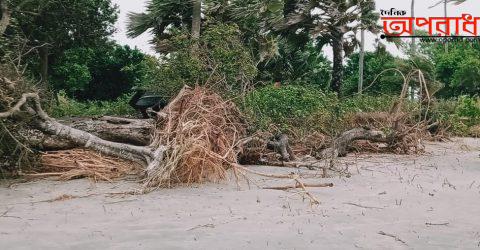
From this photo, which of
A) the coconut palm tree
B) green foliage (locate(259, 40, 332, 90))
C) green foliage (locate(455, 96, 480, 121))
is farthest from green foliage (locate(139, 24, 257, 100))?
green foliage (locate(455, 96, 480, 121))

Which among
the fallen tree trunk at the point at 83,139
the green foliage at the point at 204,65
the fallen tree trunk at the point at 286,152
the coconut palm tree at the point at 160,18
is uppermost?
the coconut palm tree at the point at 160,18

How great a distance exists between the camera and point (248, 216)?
13.8 feet

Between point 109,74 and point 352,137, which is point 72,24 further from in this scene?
point 352,137

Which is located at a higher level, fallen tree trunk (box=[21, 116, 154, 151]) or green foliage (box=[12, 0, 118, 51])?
green foliage (box=[12, 0, 118, 51])

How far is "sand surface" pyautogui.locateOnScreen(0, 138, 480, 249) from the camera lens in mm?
3400

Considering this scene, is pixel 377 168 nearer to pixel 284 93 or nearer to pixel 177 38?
pixel 284 93

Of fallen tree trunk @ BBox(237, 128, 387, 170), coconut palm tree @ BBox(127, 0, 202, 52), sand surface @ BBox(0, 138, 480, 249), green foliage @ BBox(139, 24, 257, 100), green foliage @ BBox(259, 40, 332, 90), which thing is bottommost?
sand surface @ BBox(0, 138, 480, 249)

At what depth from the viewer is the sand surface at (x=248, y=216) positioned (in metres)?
3.40

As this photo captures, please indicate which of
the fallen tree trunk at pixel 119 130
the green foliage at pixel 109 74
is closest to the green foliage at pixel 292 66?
the green foliage at pixel 109 74

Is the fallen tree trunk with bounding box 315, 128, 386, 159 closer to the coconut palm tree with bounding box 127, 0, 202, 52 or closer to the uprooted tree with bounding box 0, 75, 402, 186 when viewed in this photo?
the uprooted tree with bounding box 0, 75, 402, 186

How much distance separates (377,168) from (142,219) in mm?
4252

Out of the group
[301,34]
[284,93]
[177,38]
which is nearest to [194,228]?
[284,93]

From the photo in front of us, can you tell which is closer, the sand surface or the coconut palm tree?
the sand surface

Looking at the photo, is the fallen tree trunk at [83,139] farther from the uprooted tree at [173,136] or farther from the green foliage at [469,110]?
the green foliage at [469,110]
